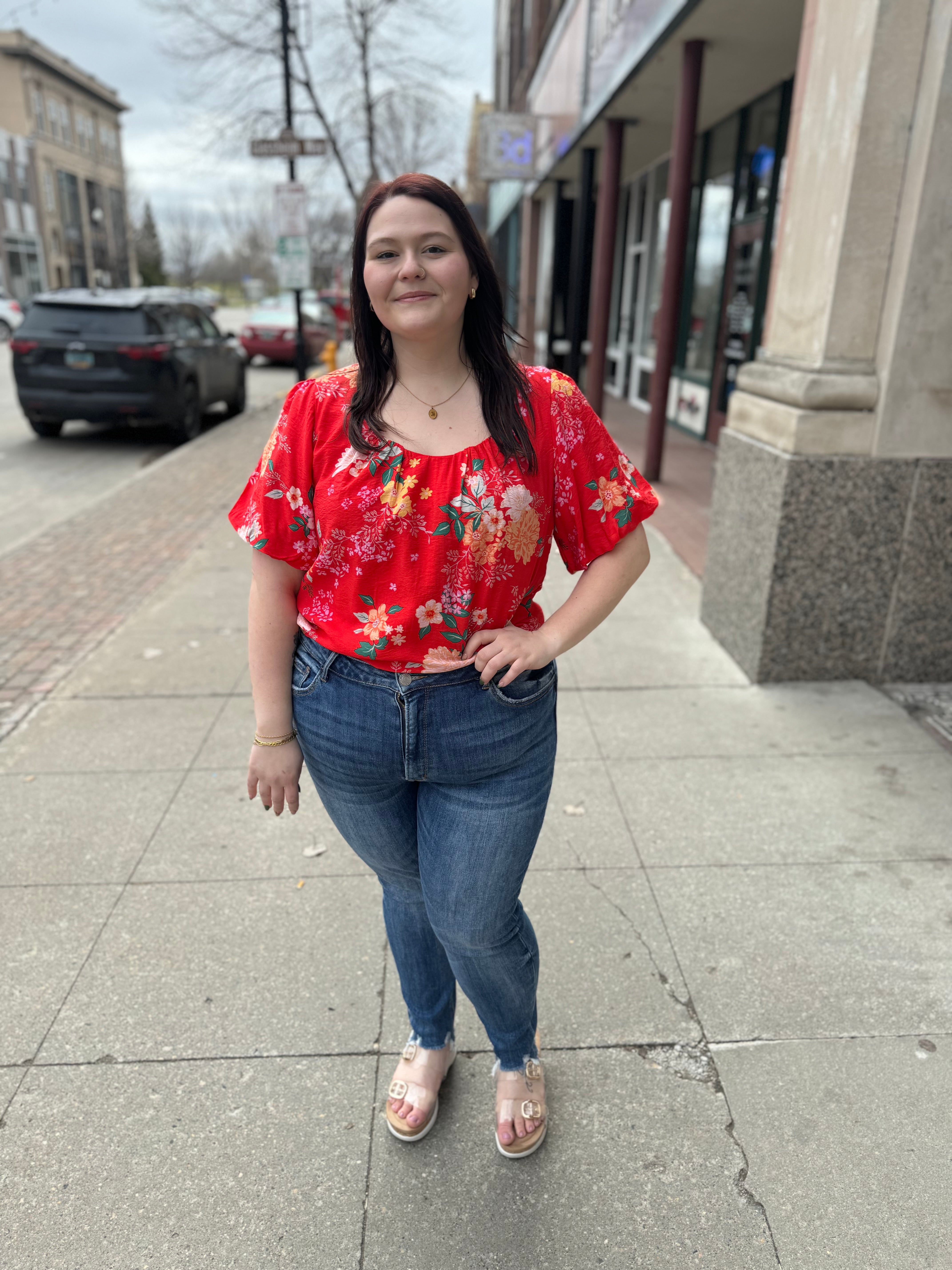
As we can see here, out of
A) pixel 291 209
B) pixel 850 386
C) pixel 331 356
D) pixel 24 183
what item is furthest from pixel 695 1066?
pixel 24 183

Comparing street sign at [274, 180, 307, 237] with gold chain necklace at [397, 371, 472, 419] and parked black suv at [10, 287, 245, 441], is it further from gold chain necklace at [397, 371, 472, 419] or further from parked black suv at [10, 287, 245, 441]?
gold chain necklace at [397, 371, 472, 419]

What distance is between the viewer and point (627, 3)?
825 centimetres

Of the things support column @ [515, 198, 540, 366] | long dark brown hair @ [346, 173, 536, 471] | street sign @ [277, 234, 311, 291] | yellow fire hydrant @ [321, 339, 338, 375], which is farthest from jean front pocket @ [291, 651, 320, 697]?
support column @ [515, 198, 540, 366]

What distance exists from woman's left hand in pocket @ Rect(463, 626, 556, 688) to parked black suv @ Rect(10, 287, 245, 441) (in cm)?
1054

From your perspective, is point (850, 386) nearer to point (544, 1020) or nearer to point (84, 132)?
point (544, 1020)

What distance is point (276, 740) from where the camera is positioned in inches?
72.0

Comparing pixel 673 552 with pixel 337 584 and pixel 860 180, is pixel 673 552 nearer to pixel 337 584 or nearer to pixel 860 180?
pixel 860 180

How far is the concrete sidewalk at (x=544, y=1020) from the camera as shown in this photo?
6.31ft

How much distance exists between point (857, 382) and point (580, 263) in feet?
32.0

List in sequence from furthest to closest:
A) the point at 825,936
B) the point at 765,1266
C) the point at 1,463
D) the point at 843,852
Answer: the point at 1,463 → the point at 843,852 → the point at 825,936 → the point at 765,1266

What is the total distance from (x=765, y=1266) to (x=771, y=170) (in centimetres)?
919

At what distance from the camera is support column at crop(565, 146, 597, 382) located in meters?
11.8

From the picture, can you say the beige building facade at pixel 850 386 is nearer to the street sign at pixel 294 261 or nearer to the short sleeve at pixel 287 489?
the short sleeve at pixel 287 489

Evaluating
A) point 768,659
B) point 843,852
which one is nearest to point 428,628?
point 843,852
